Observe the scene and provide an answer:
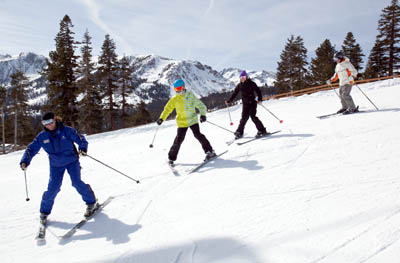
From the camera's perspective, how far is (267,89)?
156625mm

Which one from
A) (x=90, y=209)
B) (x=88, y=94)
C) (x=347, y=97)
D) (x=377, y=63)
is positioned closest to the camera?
(x=90, y=209)

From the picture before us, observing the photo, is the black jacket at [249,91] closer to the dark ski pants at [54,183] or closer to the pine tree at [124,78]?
the dark ski pants at [54,183]

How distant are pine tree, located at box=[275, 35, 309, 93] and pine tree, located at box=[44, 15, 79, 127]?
24.4 metres

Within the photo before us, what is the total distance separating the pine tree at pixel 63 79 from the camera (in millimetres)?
21219

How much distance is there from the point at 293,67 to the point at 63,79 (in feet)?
86.4

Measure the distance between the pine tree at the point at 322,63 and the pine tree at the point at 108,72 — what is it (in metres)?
24.4

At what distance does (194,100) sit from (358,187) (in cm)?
368

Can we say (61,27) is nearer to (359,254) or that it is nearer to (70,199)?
(70,199)

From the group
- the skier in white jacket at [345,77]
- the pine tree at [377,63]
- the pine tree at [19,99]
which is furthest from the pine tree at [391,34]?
the pine tree at [19,99]

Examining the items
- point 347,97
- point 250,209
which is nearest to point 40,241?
point 250,209

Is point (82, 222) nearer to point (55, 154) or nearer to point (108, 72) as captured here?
point (55, 154)

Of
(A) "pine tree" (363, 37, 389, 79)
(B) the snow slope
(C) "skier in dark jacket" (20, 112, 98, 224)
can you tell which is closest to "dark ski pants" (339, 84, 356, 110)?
(B) the snow slope

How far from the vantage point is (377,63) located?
28.2m

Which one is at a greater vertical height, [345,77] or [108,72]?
[108,72]
